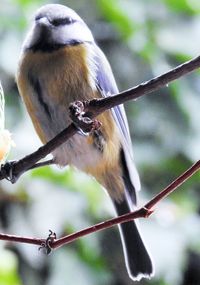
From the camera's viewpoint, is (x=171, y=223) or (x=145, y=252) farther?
(x=171, y=223)

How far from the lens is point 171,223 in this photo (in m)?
1.61

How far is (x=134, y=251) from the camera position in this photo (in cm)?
125

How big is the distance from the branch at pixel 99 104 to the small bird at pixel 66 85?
1.35ft

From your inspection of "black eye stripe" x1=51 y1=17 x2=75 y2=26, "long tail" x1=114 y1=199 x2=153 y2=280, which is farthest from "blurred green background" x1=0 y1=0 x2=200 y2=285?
"black eye stripe" x1=51 y1=17 x2=75 y2=26

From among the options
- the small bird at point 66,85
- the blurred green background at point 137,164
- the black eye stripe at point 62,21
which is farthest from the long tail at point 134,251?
the black eye stripe at point 62,21

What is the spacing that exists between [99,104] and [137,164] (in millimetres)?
1058

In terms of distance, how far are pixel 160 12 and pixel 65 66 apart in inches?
29.3

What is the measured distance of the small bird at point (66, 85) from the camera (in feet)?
3.75

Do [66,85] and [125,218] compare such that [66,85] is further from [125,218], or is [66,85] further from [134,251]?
[125,218]

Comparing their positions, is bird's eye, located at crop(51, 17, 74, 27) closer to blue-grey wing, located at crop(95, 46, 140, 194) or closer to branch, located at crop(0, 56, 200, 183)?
blue-grey wing, located at crop(95, 46, 140, 194)

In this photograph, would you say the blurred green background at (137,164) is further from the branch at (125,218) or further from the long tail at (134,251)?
the branch at (125,218)

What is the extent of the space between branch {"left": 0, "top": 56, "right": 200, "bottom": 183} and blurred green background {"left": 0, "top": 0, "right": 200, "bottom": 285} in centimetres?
70

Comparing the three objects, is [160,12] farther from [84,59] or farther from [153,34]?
[84,59]

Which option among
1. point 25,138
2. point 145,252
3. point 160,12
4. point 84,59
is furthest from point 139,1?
point 145,252
